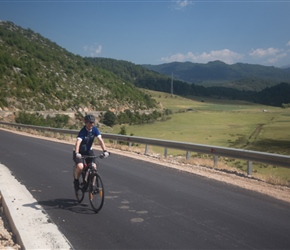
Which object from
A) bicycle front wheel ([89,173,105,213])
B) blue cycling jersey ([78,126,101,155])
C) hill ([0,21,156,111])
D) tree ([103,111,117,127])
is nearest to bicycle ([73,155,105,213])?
bicycle front wheel ([89,173,105,213])

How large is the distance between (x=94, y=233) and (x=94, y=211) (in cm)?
122

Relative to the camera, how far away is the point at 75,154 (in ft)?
21.8

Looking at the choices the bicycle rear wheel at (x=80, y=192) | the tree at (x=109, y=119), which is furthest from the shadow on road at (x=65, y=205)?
the tree at (x=109, y=119)

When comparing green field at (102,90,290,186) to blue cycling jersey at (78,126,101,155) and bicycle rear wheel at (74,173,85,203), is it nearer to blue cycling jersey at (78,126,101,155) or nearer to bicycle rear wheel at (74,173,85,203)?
bicycle rear wheel at (74,173,85,203)

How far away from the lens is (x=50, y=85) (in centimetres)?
6981

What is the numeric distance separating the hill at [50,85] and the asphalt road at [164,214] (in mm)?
49051

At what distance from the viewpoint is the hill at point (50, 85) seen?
199 ft

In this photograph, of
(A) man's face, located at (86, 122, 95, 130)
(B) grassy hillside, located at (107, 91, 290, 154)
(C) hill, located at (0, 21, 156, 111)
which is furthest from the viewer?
(C) hill, located at (0, 21, 156, 111)

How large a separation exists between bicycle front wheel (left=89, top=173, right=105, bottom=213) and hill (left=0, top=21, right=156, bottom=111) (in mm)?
51199

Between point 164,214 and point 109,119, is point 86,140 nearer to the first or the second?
point 164,214

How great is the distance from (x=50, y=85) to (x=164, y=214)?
67.0m

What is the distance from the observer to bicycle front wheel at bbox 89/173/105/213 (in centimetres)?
658

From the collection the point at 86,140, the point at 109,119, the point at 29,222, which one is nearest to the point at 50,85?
the point at 109,119

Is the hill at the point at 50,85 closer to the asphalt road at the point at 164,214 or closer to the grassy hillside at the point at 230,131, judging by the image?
the grassy hillside at the point at 230,131
